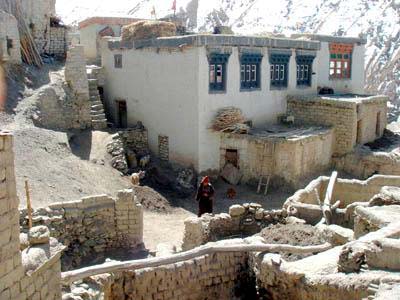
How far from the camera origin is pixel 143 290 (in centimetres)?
776

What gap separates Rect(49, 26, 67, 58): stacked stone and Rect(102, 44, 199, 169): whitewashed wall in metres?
3.31

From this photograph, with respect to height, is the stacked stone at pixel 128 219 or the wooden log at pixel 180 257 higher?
the wooden log at pixel 180 257

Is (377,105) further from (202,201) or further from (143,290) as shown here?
(143,290)

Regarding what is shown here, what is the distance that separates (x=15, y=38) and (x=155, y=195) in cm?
811

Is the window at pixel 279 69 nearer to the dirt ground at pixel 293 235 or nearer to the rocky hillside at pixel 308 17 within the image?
the rocky hillside at pixel 308 17

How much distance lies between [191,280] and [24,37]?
52.3 ft

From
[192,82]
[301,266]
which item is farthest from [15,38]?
[301,266]

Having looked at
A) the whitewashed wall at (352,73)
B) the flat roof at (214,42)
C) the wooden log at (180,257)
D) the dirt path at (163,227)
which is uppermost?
the flat roof at (214,42)

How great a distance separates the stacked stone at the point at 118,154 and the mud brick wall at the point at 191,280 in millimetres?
10337

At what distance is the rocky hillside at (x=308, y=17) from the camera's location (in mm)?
31141

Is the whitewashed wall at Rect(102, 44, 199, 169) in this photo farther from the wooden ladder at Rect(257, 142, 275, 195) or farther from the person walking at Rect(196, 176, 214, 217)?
the person walking at Rect(196, 176, 214, 217)

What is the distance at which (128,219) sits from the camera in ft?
38.0

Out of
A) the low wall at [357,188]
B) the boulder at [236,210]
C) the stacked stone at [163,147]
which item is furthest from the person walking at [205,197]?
the stacked stone at [163,147]

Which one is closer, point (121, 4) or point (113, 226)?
point (113, 226)
